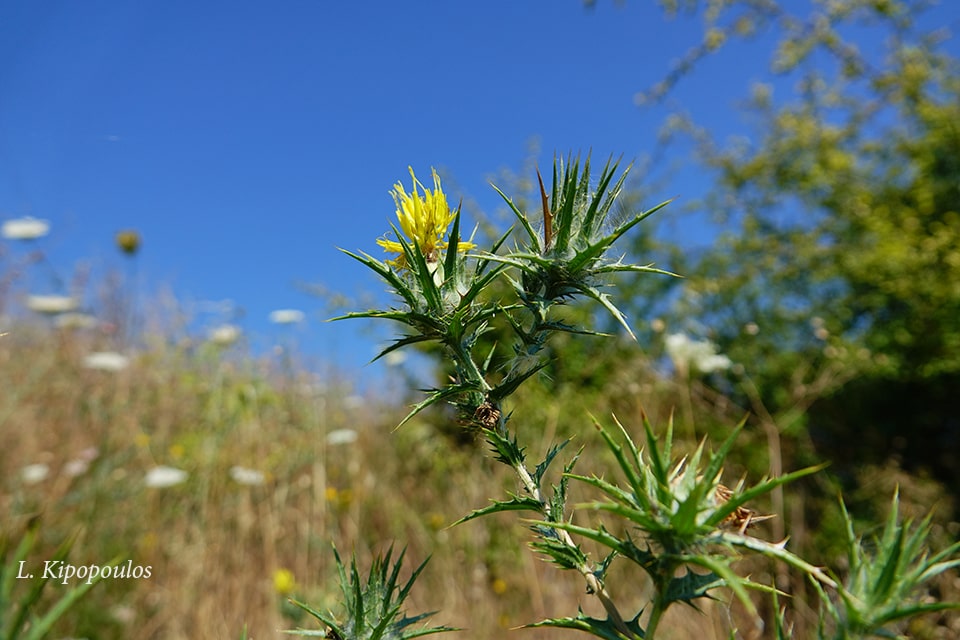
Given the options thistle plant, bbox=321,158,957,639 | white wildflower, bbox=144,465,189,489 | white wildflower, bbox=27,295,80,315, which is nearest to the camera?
thistle plant, bbox=321,158,957,639

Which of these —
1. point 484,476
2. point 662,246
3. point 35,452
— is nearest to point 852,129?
point 662,246

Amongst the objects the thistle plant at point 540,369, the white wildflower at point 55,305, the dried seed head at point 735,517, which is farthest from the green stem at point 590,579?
the white wildflower at point 55,305

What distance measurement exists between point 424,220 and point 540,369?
274 mm

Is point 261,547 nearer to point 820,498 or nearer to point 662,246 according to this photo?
point 820,498

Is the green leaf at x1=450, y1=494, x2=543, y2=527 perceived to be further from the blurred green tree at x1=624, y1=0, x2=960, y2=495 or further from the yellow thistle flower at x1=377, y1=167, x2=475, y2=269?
the blurred green tree at x1=624, y1=0, x2=960, y2=495

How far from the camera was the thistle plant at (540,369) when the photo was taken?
60cm

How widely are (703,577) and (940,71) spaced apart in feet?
21.2

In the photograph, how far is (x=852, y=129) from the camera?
5.84 meters

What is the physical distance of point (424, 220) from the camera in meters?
0.90

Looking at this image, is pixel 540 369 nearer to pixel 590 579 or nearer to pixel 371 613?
pixel 590 579

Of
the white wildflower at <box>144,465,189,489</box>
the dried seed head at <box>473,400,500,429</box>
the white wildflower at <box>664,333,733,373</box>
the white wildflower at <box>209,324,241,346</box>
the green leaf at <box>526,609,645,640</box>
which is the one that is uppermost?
the white wildflower at <box>209,324,241,346</box>

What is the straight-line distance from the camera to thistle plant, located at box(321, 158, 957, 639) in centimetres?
60

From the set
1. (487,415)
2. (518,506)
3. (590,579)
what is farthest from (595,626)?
(487,415)

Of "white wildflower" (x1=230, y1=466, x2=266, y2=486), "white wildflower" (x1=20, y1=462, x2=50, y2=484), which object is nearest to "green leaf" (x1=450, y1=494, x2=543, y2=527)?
"white wildflower" (x1=230, y1=466, x2=266, y2=486)
